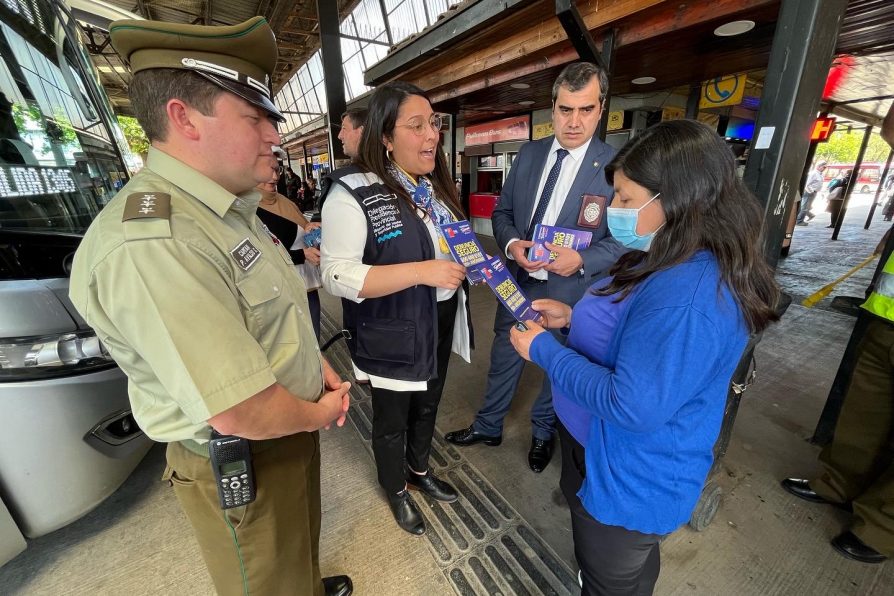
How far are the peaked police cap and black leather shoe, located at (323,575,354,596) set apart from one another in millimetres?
1705

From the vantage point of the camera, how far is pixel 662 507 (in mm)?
1001

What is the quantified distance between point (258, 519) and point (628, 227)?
1225 millimetres

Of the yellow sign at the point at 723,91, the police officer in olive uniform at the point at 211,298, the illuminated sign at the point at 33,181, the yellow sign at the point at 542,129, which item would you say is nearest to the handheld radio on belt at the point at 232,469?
the police officer in olive uniform at the point at 211,298

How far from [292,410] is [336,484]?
1473mm

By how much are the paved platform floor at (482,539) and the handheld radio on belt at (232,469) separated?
1015 mm

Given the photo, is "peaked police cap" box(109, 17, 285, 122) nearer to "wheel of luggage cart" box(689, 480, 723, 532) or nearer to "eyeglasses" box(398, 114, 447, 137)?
"eyeglasses" box(398, 114, 447, 137)

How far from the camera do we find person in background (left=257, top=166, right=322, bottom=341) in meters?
2.25

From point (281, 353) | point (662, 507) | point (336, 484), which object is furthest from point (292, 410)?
point (336, 484)

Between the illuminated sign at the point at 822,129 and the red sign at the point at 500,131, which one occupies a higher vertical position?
the red sign at the point at 500,131

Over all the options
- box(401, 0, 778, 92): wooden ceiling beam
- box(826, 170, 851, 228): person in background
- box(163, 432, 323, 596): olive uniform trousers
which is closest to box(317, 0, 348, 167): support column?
box(401, 0, 778, 92): wooden ceiling beam

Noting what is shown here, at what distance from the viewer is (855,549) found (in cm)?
169

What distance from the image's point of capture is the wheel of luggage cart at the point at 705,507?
5.79 ft

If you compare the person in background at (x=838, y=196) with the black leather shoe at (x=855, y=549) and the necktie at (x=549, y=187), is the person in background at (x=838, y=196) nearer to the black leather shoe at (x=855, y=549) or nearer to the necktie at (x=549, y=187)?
the black leather shoe at (x=855, y=549)

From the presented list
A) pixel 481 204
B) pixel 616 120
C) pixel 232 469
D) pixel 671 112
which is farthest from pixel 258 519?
pixel 481 204
